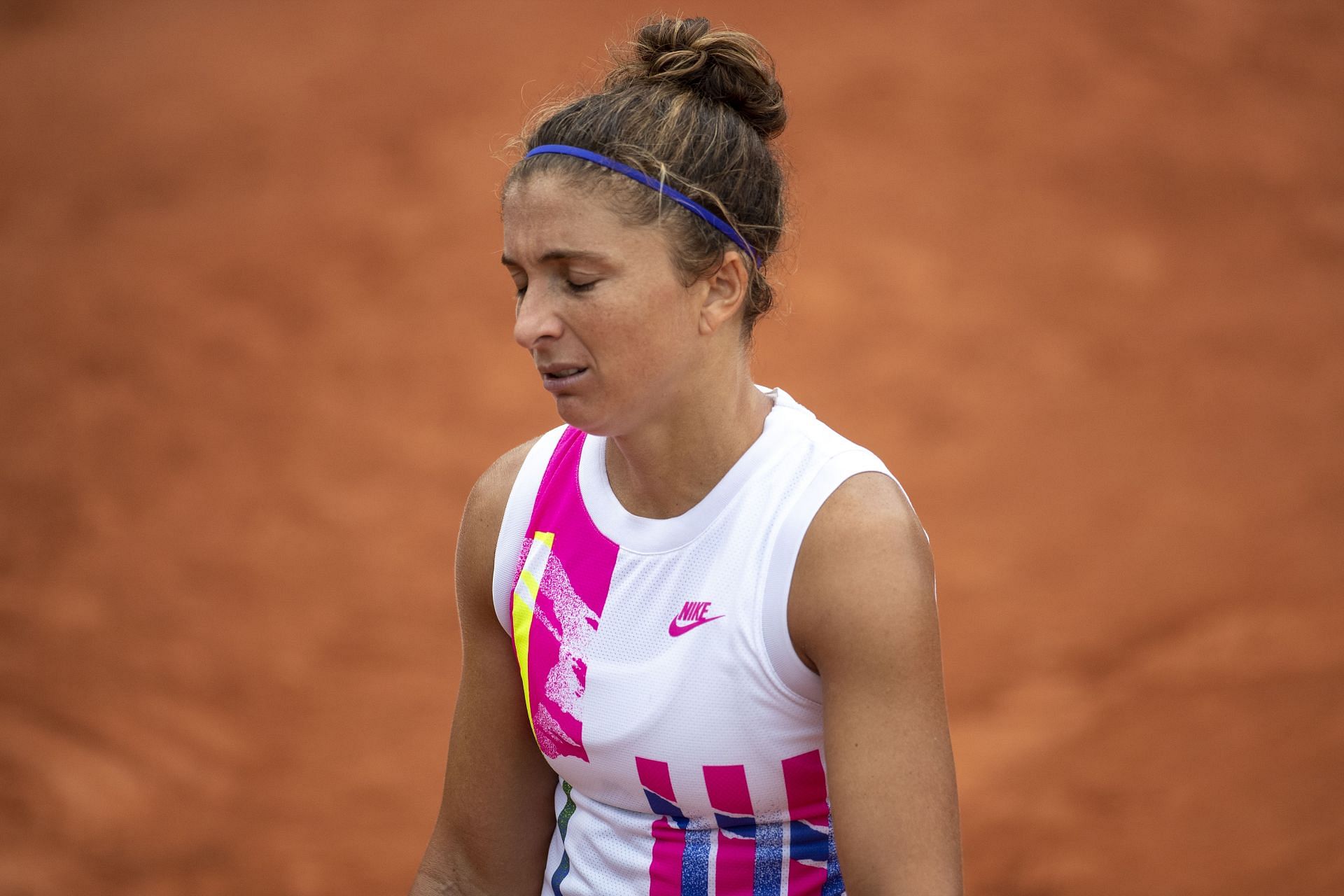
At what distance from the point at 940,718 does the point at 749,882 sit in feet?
0.95

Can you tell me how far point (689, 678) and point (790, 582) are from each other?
152 mm

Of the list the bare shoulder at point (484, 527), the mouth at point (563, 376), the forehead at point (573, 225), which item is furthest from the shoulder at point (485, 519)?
the forehead at point (573, 225)

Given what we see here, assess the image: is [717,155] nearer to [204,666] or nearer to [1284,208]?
[204,666]

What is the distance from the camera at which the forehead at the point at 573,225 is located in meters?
1.46

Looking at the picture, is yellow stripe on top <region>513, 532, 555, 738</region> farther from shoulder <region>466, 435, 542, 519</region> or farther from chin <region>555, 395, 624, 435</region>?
chin <region>555, 395, 624, 435</region>

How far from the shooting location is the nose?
1464 millimetres

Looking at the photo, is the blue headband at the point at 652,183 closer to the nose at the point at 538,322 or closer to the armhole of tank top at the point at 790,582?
the nose at the point at 538,322

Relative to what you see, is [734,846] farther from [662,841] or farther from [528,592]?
[528,592]

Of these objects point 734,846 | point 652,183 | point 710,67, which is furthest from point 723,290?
point 734,846

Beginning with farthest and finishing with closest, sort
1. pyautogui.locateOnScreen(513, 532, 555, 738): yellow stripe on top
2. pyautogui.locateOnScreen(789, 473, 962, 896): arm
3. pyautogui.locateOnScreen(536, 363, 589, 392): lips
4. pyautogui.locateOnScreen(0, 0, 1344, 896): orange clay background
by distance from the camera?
pyautogui.locateOnScreen(0, 0, 1344, 896): orange clay background → pyautogui.locateOnScreen(513, 532, 555, 738): yellow stripe on top → pyautogui.locateOnScreen(536, 363, 589, 392): lips → pyautogui.locateOnScreen(789, 473, 962, 896): arm

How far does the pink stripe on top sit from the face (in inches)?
6.5

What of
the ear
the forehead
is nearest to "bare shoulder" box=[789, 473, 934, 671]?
the ear

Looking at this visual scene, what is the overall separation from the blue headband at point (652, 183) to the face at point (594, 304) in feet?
0.12

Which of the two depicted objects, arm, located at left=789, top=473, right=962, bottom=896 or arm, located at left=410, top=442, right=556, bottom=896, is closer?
arm, located at left=789, top=473, right=962, bottom=896
